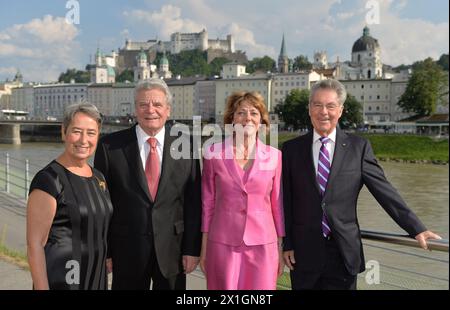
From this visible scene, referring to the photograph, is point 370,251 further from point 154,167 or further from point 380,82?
point 380,82

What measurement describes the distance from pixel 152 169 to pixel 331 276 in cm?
110

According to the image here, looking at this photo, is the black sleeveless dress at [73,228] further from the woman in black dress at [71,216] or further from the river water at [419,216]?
the river water at [419,216]

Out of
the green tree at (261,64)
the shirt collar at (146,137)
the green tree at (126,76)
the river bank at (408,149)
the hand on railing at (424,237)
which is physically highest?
the green tree at (261,64)

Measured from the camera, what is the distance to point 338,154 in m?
2.69

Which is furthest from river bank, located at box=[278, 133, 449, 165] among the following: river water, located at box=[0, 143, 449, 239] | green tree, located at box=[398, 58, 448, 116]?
green tree, located at box=[398, 58, 448, 116]

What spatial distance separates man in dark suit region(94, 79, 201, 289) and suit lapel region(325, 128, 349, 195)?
72cm

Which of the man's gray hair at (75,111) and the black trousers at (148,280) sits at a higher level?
the man's gray hair at (75,111)

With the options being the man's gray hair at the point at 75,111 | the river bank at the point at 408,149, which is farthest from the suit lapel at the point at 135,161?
the river bank at the point at 408,149

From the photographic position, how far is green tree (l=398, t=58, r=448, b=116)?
50.5 metres

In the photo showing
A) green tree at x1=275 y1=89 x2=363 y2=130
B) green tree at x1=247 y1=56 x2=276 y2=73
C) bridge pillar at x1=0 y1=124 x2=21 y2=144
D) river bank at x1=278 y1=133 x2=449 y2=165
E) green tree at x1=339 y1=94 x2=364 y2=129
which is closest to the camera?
river bank at x1=278 y1=133 x2=449 y2=165

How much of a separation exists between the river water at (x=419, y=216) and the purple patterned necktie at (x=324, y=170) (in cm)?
59

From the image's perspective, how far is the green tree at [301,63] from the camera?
285 feet

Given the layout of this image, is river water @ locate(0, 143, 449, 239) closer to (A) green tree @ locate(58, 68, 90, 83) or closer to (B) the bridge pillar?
(B) the bridge pillar

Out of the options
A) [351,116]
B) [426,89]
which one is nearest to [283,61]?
[351,116]
